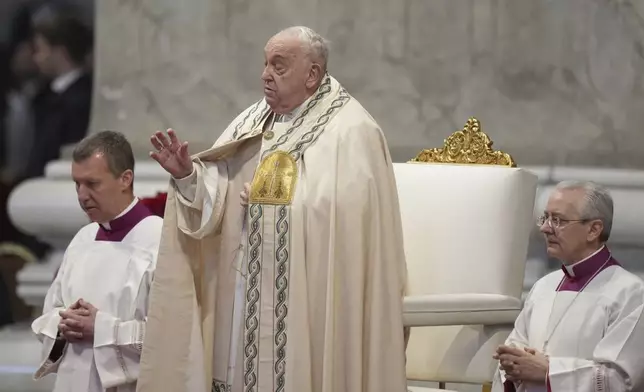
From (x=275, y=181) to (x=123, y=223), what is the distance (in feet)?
2.03

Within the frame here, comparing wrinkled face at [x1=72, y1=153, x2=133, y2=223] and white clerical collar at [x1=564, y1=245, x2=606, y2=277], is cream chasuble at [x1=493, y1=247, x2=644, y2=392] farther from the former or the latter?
wrinkled face at [x1=72, y1=153, x2=133, y2=223]

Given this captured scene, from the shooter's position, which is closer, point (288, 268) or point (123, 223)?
point (288, 268)

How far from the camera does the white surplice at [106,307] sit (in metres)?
4.18

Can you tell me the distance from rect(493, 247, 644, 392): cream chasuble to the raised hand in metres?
1.35

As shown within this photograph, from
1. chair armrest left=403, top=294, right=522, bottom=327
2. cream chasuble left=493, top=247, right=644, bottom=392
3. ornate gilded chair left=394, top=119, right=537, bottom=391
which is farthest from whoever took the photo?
ornate gilded chair left=394, top=119, right=537, bottom=391

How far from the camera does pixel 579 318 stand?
4.16 m

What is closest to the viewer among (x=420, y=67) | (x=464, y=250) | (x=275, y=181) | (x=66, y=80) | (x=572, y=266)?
(x=275, y=181)

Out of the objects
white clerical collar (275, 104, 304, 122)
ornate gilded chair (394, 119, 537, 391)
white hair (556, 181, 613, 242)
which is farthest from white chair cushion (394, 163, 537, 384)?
white clerical collar (275, 104, 304, 122)

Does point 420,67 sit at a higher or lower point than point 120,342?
higher

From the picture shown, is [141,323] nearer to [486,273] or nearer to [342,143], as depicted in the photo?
[342,143]

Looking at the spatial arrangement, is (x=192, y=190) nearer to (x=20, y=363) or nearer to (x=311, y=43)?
(x=311, y=43)

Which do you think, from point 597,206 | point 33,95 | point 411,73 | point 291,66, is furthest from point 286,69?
point 33,95

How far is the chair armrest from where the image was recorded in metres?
4.22

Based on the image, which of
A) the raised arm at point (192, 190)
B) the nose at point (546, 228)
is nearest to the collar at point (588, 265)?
the nose at point (546, 228)
